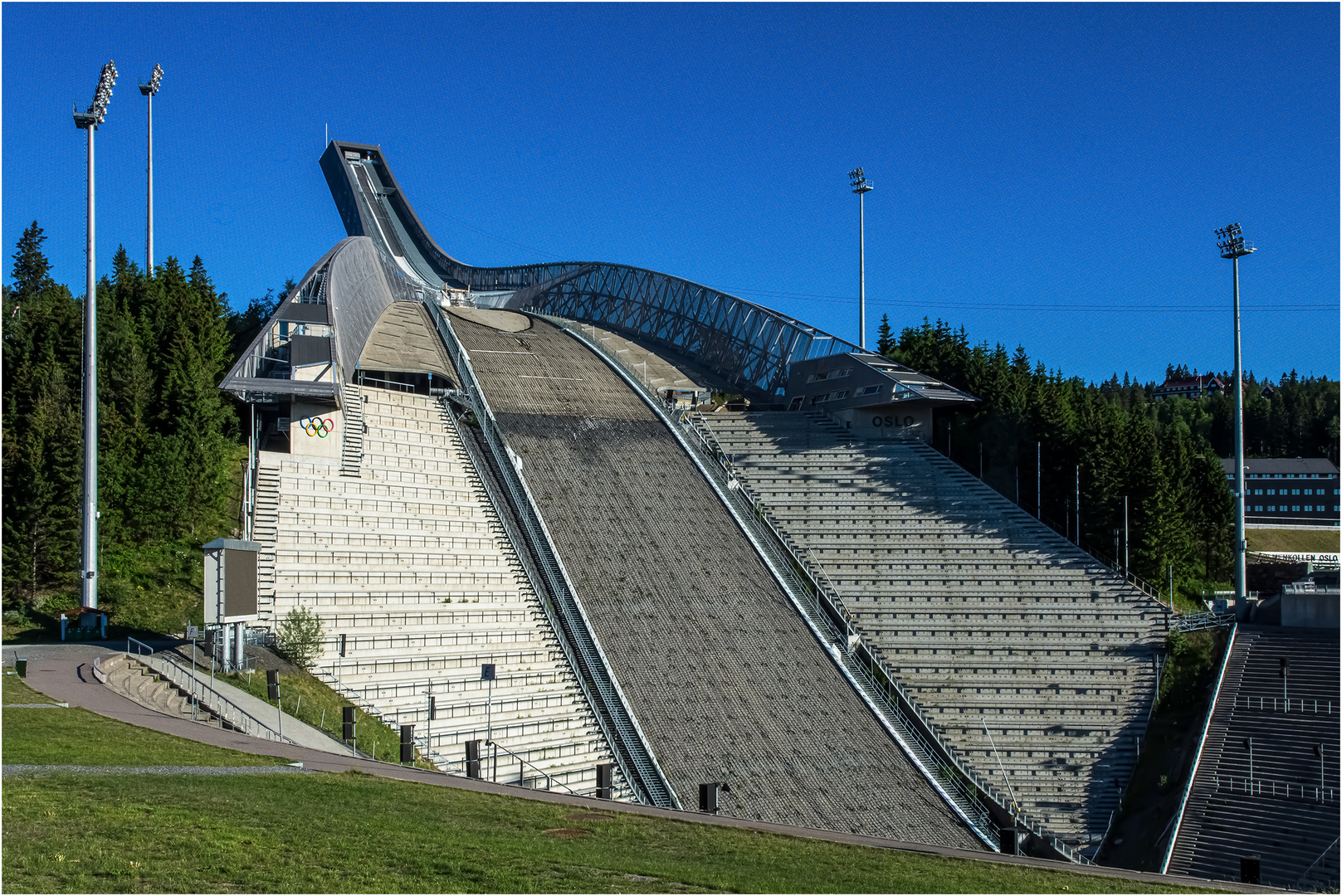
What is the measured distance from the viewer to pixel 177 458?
33312mm

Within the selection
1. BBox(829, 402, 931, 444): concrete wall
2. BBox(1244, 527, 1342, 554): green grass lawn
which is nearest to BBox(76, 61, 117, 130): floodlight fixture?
BBox(829, 402, 931, 444): concrete wall

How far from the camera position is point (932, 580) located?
35.7m

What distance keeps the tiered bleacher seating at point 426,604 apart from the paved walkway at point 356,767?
5.34 m

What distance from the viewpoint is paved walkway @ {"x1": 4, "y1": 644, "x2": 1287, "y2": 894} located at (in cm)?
1378

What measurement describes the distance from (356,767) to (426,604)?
12977 millimetres

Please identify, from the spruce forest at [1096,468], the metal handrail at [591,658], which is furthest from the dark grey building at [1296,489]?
the metal handrail at [591,658]

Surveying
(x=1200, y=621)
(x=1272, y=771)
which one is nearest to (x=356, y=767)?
(x=1272, y=771)

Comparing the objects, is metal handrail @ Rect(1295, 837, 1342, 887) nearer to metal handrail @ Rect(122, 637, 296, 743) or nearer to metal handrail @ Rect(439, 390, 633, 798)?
metal handrail @ Rect(439, 390, 633, 798)

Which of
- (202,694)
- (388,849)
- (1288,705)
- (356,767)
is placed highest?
(388,849)

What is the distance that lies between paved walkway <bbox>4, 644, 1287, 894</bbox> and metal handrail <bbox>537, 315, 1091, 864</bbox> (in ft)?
34.6

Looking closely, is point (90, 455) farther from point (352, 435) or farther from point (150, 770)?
point (150, 770)

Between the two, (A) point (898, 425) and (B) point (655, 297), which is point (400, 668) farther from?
(B) point (655, 297)

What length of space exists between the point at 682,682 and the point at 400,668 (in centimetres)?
720

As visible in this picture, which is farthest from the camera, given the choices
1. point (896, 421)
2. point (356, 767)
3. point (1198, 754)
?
point (896, 421)
